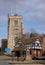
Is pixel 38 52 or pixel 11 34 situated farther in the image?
pixel 11 34

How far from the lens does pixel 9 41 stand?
12825 centimetres

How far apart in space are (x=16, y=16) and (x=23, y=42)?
40.7 m

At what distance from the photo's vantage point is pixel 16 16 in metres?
135

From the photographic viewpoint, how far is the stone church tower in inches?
5022

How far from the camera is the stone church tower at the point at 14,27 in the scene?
12756cm

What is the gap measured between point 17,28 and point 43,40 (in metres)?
48.5

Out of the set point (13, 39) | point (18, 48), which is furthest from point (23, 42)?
point (13, 39)

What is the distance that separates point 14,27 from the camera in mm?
131875

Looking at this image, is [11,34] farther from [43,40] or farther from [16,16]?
[43,40]

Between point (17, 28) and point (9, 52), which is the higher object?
point (17, 28)

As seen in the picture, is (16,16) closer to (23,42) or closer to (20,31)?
(20,31)

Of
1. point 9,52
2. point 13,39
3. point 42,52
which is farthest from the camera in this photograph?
point 13,39

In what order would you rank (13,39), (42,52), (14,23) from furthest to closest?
→ (14,23)
(13,39)
(42,52)

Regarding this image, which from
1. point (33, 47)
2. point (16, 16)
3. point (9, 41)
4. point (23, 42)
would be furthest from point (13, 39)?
point (33, 47)
